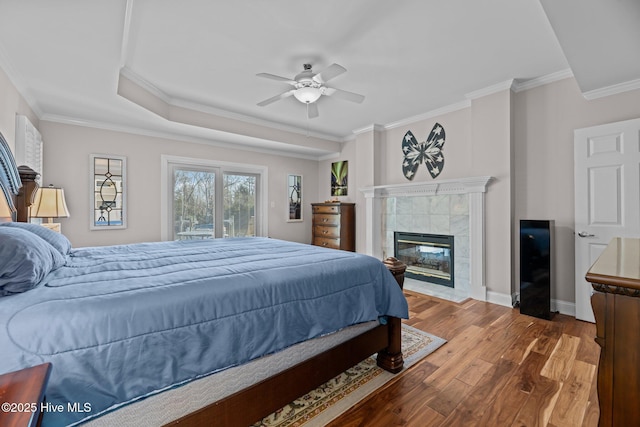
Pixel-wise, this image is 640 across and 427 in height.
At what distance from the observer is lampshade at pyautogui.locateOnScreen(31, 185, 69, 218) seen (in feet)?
9.80

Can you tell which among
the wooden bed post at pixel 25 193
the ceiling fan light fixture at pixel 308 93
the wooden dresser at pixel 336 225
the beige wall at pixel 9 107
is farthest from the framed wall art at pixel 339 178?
the beige wall at pixel 9 107

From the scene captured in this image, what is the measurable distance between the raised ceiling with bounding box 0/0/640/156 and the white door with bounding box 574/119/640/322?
521 millimetres

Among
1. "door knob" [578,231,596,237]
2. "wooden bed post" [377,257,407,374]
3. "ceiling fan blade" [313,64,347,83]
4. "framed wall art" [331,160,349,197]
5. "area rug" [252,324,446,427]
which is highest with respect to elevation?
"ceiling fan blade" [313,64,347,83]

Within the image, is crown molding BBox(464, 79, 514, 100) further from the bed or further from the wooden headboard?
the wooden headboard

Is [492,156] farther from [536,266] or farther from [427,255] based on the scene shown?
[427,255]

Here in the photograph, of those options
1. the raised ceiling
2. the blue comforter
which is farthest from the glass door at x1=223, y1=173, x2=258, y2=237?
the blue comforter

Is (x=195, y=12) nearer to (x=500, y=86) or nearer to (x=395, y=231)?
(x=500, y=86)

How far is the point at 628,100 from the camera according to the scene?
280 centimetres

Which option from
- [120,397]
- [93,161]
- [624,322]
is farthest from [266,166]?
[624,322]

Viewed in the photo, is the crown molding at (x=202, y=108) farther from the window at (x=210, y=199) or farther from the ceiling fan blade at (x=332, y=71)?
the ceiling fan blade at (x=332, y=71)

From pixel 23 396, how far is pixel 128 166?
4271mm

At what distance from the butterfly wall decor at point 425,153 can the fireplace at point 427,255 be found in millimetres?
962

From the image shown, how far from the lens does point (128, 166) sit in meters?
4.21

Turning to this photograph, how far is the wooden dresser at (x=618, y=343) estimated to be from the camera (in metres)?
0.79
